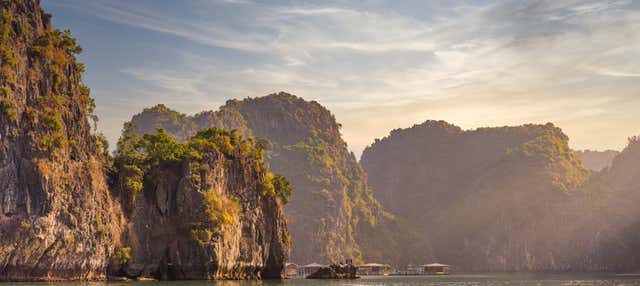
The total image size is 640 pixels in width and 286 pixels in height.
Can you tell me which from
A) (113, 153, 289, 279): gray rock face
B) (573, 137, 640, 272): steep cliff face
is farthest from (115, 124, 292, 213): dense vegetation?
(573, 137, 640, 272): steep cliff face

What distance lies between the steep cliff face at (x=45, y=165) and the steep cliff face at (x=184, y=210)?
3694 millimetres

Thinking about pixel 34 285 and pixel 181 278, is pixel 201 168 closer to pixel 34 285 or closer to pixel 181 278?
pixel 181 278

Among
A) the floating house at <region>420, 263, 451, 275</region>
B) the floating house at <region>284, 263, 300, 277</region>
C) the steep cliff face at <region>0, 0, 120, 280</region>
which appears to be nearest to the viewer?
the steep cliff face at <region>0, 0, 120, 280</region>

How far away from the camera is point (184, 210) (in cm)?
8419

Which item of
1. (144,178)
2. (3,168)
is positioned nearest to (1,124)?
(3,168)

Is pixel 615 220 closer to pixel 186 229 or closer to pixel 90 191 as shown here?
pixel 186 229

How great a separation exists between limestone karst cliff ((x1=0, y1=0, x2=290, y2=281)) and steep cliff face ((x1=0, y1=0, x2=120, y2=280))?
107 millimetres

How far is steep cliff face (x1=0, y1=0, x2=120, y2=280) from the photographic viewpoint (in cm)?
6819

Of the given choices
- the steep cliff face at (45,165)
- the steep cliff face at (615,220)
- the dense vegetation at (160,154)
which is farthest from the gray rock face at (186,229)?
the steep cliff face at (615,220)

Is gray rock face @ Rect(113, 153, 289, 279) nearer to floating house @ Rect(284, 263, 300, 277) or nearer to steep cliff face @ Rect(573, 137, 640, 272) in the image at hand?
floating house @ Rect(284, 263, 300, 277)

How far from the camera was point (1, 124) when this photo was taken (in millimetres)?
68500

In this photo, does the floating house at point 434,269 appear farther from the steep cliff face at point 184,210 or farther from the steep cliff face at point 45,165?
the steep cliff face at point 45,165

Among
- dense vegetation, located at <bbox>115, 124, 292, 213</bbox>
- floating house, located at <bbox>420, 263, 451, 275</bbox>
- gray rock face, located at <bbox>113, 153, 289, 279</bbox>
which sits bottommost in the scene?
floating house, located at <bbox>420, 263, 451, 275</bbox>

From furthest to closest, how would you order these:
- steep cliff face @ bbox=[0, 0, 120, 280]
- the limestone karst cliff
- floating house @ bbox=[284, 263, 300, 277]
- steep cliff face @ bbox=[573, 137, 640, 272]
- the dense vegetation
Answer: steep cliff face @ bbox=[573, 137, 640, 272] → floating house @ bbox=[284, 263, 300, 277] → the dense vegetation → the limestone karst cliff → steep cliff face @ bbox=[0, 0, 120, 280]
